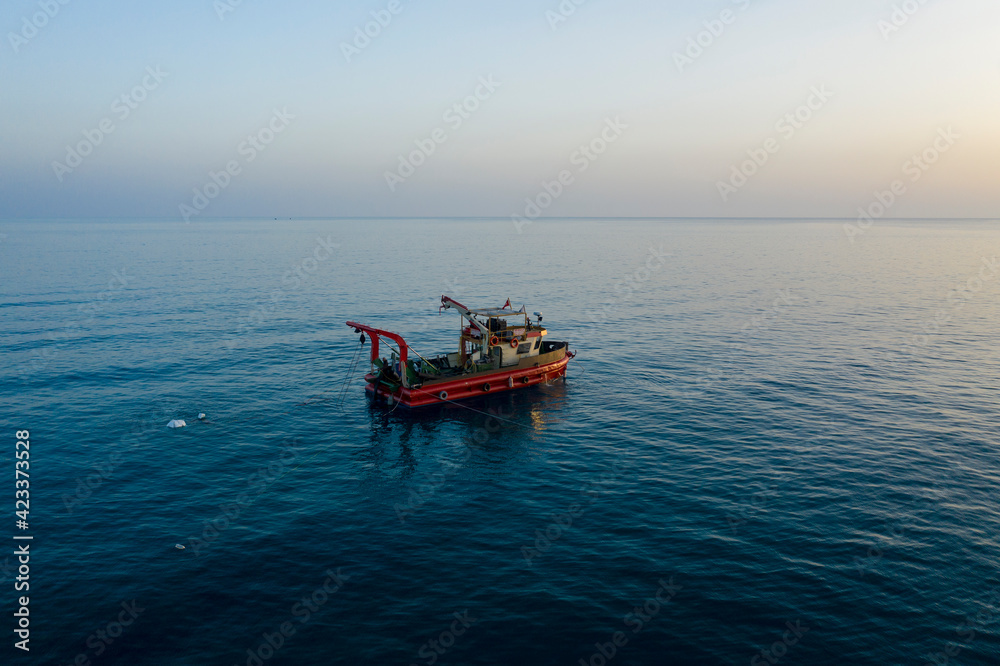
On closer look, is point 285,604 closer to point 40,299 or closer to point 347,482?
point 347,482

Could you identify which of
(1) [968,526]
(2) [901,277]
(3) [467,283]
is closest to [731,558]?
(1) [968,526]

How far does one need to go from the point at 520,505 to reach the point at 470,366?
25427 millimetres

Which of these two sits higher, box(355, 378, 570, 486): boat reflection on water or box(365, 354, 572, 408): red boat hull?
box(365, 354, 572, 408): red boat hull

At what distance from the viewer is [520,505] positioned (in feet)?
124

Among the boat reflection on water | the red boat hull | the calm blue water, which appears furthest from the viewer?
the red boat hull

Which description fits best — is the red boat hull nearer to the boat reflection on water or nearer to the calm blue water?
the boat reflection on water

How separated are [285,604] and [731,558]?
2227 cm

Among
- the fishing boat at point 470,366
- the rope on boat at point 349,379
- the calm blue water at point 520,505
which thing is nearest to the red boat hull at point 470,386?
the fishing boat at point 470,366

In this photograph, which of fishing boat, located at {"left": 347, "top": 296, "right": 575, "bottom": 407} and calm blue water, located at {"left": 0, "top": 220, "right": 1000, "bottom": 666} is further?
fishing boat, located at {"left": 347, "top": 296, "right": 575, "bottom": 407}

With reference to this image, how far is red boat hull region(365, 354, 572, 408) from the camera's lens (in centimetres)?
5646

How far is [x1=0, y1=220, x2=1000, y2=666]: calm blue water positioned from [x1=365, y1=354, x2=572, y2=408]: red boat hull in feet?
5.74

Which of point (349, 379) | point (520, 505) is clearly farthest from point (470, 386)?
point (520, 505)

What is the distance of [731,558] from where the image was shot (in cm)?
3116

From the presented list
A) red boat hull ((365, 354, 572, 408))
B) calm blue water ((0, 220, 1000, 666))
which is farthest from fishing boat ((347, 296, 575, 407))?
calm blue water ((0, 220, 1000, 666))
